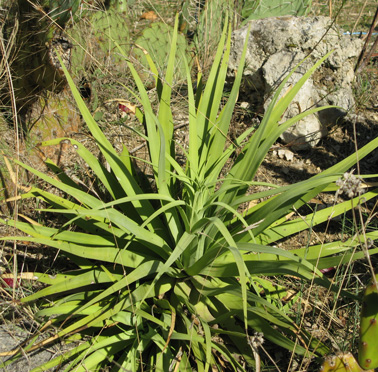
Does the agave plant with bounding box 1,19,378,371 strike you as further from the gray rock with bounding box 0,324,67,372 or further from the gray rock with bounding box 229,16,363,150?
the gray rock with bounding box 229,16,363,150

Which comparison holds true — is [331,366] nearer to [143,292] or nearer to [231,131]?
[143,292]

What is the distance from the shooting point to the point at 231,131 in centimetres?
256

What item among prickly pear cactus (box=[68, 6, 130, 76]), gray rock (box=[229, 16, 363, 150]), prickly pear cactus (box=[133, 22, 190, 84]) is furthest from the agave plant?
prickly pear cactus (box=[133, 22, 190, 84])

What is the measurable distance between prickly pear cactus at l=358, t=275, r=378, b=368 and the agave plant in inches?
Result: 8.6

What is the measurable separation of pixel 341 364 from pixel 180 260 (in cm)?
68

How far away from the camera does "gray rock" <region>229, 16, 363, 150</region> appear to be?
8.33 feet

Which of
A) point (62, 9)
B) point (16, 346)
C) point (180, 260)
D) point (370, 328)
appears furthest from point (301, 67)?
point (16, 346)

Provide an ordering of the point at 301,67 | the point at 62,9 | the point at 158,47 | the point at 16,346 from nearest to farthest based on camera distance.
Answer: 1. the point at 16,346
2. the point at 62,9
3. the point at 301,67
4. the point at 158,47

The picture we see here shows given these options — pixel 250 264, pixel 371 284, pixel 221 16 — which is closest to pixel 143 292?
pixel 250 264

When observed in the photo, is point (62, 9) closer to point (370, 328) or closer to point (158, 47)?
point (158, 47)

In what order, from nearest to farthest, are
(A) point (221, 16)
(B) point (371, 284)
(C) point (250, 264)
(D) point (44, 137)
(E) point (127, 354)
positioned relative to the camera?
(B) point (371, 284), (C) point (250, 264), (E) point (127, 354), (D) point (44, 137), (A) point (221, 16)

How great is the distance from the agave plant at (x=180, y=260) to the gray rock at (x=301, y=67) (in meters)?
0.83

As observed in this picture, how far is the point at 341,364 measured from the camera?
1.23 meters

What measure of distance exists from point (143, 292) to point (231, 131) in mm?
1314
